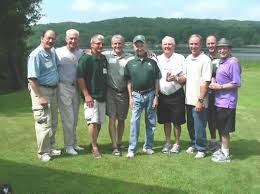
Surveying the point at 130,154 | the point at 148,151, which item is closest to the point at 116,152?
the point at 130,154

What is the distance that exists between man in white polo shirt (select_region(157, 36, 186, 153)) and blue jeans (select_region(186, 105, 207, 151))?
0.48ft

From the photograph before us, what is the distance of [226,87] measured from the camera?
8086 mm

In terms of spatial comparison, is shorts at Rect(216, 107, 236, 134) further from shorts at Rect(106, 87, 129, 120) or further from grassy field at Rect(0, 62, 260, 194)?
shorts at Rect(106, 87, 129, 120)

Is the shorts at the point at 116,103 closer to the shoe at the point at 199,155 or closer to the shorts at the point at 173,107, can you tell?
the shorts at the point at 173,107

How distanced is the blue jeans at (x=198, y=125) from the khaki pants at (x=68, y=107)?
201 centimetres

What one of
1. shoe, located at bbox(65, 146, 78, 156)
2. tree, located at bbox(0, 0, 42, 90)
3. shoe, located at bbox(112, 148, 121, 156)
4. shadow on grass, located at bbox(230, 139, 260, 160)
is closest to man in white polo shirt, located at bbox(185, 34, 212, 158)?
shadow on grass, located at bbox(230, 139, 260, 160)

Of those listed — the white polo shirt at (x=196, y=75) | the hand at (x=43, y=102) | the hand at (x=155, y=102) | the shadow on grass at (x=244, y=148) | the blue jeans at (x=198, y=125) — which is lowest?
the shadow on grass at (x=244, y=148)

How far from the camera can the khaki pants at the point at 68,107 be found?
8.61 m

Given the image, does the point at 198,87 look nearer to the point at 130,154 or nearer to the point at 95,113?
the point at 130,154

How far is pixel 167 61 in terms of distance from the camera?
8.62 metres

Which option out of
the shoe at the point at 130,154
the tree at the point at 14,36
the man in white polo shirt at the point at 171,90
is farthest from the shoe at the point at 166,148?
the tree at the point at 14,36

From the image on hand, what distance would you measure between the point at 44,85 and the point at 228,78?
3059mm

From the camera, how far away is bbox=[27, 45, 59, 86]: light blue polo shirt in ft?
26.5

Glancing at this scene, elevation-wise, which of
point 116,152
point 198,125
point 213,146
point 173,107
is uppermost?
point 173,107
